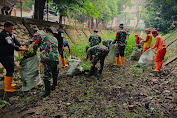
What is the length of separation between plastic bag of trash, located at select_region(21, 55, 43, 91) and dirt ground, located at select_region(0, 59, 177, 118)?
8.1 inches

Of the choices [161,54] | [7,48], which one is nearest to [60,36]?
[7,48]

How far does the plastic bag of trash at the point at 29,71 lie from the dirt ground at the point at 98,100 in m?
0.21

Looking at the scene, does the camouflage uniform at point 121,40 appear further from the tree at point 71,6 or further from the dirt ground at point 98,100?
the tree at point 71,6

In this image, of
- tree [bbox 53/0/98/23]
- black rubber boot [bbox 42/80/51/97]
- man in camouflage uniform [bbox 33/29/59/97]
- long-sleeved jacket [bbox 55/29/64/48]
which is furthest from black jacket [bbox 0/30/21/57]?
tree [bbox 53/0/98/23]

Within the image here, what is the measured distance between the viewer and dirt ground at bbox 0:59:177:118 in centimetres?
250

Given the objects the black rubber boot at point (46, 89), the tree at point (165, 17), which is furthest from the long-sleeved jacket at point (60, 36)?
the tree at point (165, 17)

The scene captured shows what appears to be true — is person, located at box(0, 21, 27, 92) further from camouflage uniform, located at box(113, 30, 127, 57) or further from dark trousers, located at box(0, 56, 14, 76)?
camouflage uniform, located at box(113, 30, 127, 57)

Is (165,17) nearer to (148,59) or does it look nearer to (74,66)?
(148,59)

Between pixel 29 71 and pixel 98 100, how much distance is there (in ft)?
6.99

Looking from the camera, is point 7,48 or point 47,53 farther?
point 7,48

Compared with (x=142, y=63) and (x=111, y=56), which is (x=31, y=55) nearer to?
(x=111, y=56)

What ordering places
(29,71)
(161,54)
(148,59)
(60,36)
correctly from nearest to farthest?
(29,71)
(161,54)
(148,59)
(60,36)

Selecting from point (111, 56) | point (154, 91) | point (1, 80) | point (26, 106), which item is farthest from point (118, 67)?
point (1, 80)

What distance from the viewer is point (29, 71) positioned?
351 cm
